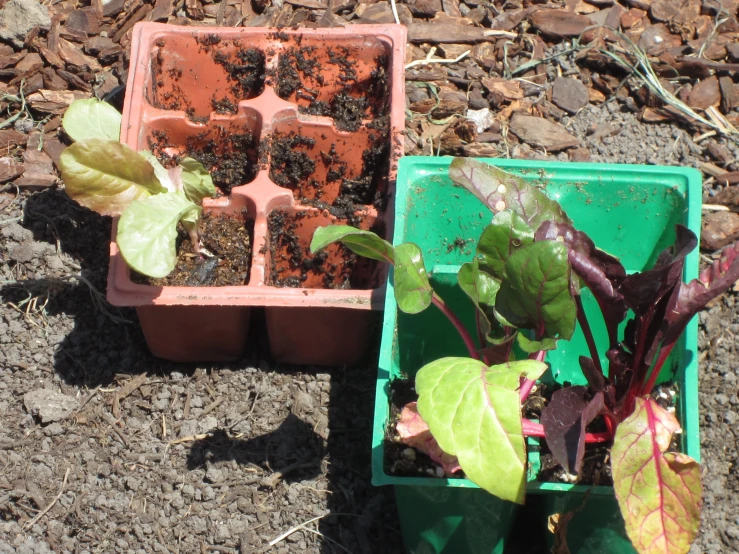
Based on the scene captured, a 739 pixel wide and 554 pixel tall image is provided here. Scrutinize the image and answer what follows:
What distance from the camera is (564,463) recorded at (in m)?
1.12

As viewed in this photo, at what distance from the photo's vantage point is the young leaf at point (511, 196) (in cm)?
136

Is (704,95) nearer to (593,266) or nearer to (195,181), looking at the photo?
(593,266)

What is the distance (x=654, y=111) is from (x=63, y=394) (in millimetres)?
1613

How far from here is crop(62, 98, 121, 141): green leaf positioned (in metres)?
1.64

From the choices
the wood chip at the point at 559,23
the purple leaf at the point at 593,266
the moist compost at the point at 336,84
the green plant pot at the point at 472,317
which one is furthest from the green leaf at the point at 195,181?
the wood chip at the point at 559,23

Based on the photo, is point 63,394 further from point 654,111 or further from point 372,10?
point 654,111

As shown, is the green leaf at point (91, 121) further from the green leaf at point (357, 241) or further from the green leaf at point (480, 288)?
the green leaf at point (480, 288)

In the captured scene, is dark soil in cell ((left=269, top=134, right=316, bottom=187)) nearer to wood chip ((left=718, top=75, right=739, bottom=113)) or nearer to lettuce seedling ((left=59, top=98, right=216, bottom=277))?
lettuce seedling ((left=59, top=98, right=216, bottom=277))

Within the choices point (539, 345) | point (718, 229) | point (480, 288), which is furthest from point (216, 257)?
point (718, 229)

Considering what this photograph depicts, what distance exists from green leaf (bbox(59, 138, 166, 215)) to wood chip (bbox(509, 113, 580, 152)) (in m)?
0.95

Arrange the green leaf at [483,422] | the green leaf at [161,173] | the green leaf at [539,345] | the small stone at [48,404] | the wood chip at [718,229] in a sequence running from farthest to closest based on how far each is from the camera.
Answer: the wood chip at [718,229] → the small stone at [48,404] → the green leaf at [161,173] → the green leaf at [539,345] → the green leaf at [483,422]

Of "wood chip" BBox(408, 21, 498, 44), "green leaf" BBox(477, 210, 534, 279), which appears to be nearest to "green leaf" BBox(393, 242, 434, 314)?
"green leaf" BBox(477, 210, 534, 279)

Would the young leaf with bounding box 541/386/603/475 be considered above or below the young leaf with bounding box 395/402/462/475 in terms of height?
above

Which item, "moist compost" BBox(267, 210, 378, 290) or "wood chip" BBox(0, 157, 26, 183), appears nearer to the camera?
"moist compost" BBox(267, 210, 378, 290)
